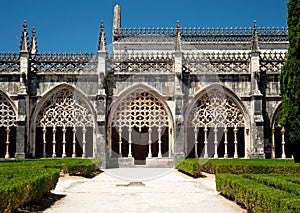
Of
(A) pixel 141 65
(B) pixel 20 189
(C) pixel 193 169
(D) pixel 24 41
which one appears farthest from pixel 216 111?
(B) pixel 20 189

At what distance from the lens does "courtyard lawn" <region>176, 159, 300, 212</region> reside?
661cm

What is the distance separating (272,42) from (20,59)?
56.5 feet

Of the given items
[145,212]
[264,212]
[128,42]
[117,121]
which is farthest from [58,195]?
[128,42]

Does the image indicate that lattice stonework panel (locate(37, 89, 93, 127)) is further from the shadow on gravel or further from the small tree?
the shadow on gravel

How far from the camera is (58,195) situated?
35.7ft

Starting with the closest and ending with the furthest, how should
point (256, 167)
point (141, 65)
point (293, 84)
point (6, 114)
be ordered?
point (256, 167) → point (293, 84) → point (6, 114) → point (141, 65)

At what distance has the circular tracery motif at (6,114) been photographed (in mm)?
21250

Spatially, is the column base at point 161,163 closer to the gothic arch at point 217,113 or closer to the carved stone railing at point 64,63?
the gothic arch at point 217,113

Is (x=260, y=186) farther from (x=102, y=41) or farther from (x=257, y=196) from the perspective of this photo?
(x=102, y=41)

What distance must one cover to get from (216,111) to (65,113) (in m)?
8.04

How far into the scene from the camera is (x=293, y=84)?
54.4ft

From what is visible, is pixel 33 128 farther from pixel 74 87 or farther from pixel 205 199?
pixel 205 199

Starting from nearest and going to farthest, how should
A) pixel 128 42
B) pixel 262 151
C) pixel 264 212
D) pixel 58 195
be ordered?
pixel 264 212
pixel 58 195
pixel 262 151
pixel 128 42

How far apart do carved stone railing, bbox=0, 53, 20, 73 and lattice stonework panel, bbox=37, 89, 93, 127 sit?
2479 mm
